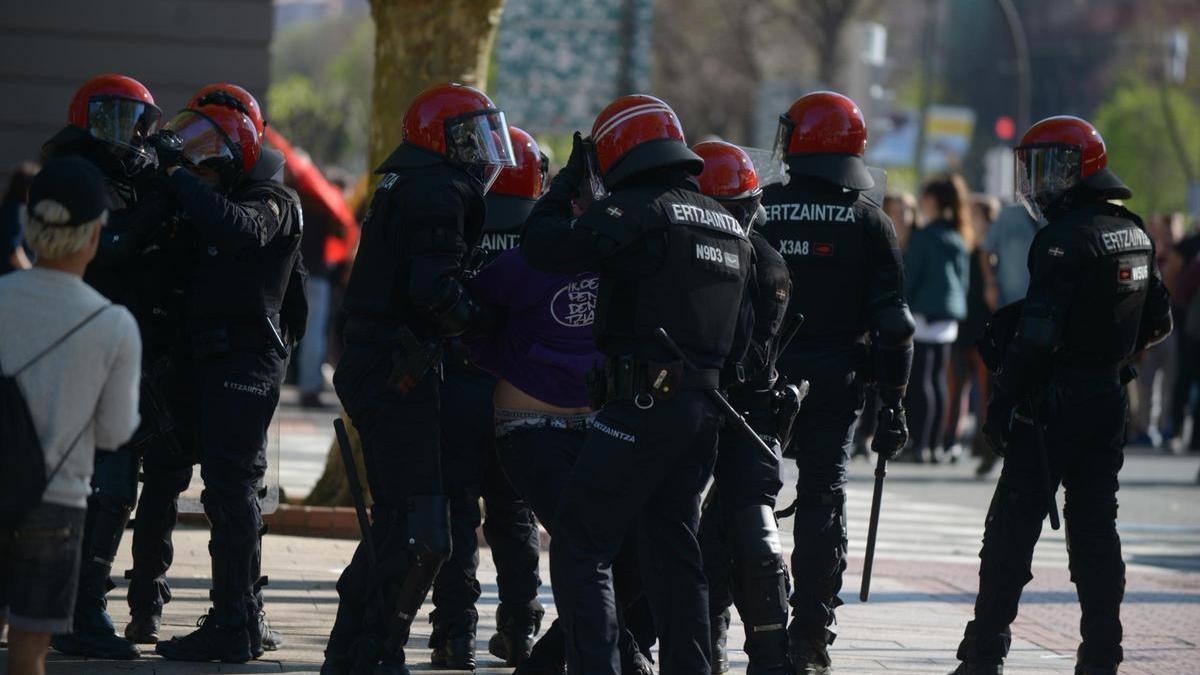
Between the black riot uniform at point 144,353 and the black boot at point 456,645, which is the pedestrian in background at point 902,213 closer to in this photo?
the black boot at point 456,645

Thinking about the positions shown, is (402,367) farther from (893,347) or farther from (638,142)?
(893,347)

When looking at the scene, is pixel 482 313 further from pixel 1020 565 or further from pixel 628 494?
pixel 1020 565

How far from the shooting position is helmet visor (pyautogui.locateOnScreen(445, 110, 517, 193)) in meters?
5.99

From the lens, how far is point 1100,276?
21.3ft

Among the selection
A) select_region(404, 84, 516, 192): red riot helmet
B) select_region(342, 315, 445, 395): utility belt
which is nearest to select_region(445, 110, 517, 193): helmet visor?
select_region(404, 84, 516, 192): red riot helmet

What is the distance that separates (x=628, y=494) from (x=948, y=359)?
10105mm

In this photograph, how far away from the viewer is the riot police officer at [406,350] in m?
5.73

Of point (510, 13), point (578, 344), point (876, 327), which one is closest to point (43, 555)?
point (578, 344)

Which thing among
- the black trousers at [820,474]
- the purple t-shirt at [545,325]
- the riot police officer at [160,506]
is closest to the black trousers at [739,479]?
the purple t-shirt at [545,325]

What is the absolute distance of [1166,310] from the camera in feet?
22.5

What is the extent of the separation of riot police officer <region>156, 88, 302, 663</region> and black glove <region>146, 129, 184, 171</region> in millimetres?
47

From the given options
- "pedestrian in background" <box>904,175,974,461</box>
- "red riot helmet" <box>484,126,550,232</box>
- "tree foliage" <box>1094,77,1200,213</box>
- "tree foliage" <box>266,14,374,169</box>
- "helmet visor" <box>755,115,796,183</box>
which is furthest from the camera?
"tree foliage" <box>1094,77,1200,213</box>

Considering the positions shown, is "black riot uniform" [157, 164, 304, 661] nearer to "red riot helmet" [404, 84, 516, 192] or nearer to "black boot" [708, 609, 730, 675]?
"red riot helmet" [404, 84, 516, 192]

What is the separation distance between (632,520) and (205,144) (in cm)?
205
